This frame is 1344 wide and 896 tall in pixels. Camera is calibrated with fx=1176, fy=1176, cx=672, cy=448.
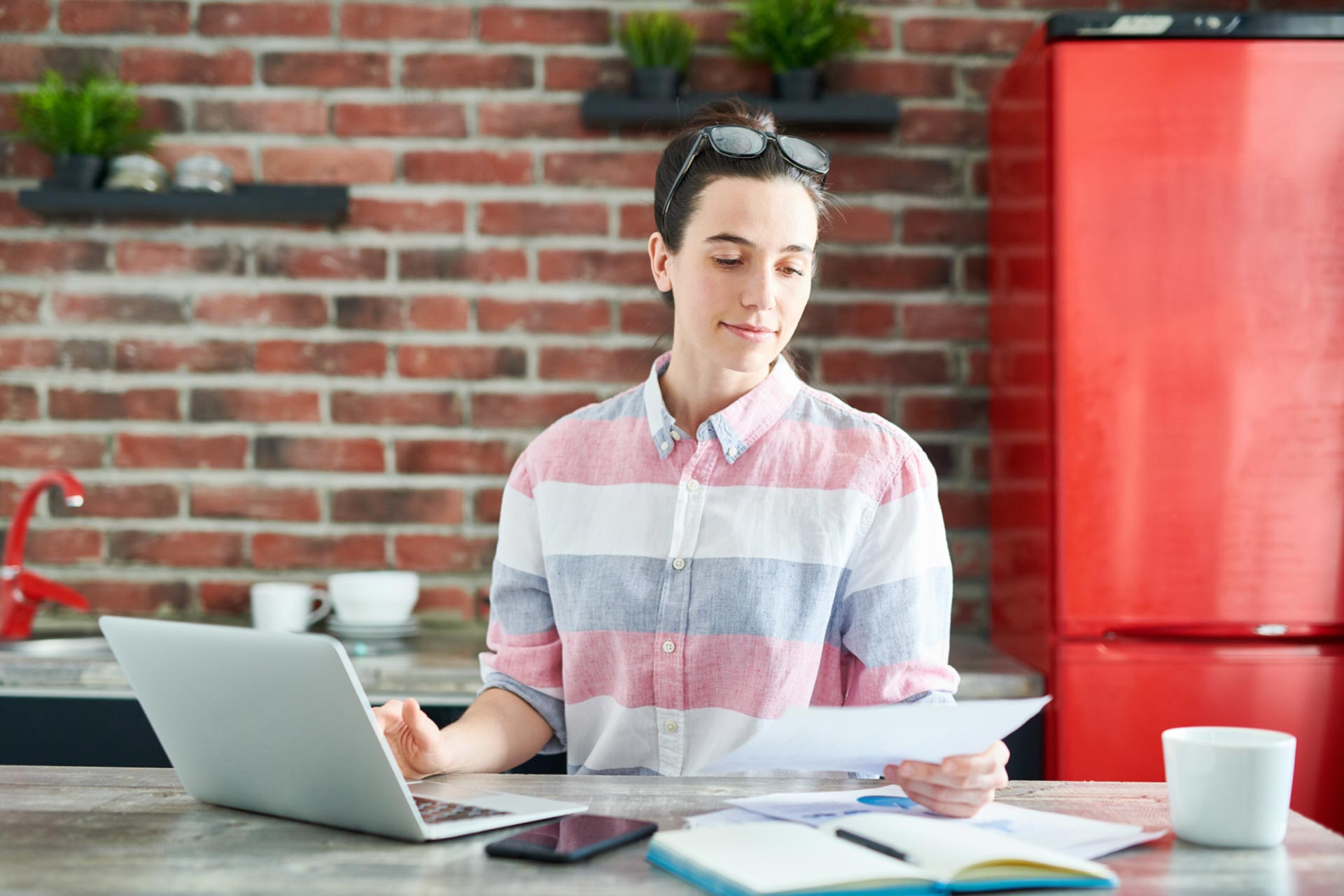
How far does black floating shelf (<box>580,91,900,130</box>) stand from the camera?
7.48 ft

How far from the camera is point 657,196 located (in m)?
1.52

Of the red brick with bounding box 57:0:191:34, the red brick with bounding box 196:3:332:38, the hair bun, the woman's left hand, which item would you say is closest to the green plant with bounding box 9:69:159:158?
the red brick with bounding box 57:0:191:34

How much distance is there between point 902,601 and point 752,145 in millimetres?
556

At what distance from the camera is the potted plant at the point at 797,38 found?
2.25m

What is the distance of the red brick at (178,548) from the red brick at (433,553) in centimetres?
33

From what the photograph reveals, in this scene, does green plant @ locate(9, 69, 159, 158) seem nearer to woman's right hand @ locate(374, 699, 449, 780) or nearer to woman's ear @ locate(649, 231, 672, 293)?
woman's ear @ locate(649, 231, 672, 293)

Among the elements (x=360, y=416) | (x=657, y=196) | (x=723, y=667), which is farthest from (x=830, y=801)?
(x=360, y=416)

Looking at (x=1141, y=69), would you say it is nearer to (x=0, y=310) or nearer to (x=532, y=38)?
(x=532, y=38)

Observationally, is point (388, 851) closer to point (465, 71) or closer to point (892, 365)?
point (892, 365)

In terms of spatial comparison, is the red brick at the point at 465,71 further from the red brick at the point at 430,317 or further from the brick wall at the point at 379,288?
the red brick at the point at 430,317

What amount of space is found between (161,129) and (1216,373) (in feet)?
6.73

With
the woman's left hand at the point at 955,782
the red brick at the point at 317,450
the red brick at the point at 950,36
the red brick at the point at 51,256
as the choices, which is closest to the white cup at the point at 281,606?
the red brick at the point at 317,450

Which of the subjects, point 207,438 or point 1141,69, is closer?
point 1141,69

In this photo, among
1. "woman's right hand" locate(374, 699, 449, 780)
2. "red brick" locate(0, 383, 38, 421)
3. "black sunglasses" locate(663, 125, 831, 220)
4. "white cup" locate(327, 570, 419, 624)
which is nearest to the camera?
"woman's right hand" locate(374, 699, 449, 780)
